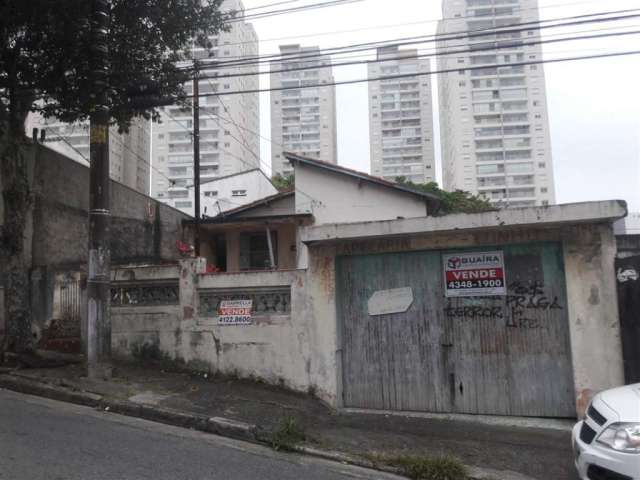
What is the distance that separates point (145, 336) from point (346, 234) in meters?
3.88

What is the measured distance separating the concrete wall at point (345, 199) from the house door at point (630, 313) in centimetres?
1221

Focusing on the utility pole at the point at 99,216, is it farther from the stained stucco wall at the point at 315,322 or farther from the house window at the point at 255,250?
the house window at the point at 255,250

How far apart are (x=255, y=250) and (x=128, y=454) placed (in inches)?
590

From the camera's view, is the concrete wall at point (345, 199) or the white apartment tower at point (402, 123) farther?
the white apartment tower at point (402, 123)

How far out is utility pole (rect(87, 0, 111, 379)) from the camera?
703cm

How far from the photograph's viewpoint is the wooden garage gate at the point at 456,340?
20.5ft

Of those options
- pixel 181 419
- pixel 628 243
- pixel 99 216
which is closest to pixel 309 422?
pixel 181 419

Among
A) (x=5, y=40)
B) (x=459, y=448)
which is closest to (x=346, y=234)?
(x=459, y=448)

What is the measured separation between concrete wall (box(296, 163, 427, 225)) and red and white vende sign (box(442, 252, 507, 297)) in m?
11.5

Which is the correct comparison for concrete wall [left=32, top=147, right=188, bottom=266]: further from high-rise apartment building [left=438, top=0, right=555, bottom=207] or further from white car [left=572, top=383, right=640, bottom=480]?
high-rise apartment building [left=438, top=0, right=555, bottom=207]

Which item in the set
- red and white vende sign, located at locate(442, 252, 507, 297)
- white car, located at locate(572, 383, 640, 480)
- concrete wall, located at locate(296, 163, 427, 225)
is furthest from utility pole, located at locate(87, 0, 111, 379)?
concrete wall, located at locate(296, 163, 427, 225)

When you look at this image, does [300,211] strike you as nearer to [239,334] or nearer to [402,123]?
[239,334]

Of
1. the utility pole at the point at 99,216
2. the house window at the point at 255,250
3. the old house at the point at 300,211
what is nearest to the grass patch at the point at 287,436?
the utility pole at the point at 99,216

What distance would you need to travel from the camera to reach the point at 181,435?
530 centimetres
